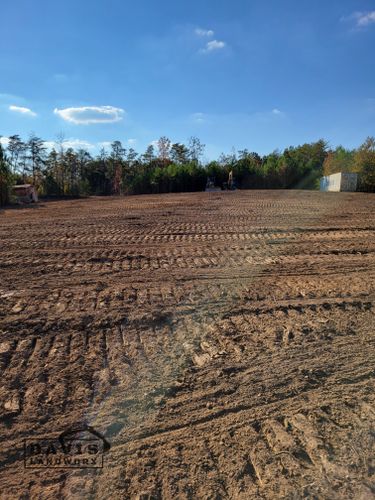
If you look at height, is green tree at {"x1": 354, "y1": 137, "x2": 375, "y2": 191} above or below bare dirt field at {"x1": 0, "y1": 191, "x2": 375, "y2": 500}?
above

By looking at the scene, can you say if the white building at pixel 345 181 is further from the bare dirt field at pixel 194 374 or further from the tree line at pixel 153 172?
the bare dirt field at pixel 194 374

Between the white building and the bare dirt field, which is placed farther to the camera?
the white building

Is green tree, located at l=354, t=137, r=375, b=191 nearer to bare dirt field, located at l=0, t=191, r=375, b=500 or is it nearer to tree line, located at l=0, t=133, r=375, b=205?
tree line, located at l=0, t=133, r=375, b=205

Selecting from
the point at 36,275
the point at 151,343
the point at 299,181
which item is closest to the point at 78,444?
the point at 151,343

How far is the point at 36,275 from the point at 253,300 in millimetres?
3441

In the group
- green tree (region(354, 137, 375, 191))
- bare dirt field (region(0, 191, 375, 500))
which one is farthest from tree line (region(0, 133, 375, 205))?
bare dirt field (region(0, 191, 375, 500))

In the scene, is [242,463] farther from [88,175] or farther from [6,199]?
[88,175]

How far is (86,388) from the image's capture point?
3.14 meters

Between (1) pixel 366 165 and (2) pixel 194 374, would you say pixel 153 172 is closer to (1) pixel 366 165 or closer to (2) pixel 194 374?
(1) pixel 366 165

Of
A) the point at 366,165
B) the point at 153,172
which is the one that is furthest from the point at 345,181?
the point at 153,172

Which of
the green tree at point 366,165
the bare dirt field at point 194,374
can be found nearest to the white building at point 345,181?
Answer: the green tree at point 366,165

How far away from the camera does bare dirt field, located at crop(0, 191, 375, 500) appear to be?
2.35m

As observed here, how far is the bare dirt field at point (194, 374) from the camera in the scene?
2.35 m

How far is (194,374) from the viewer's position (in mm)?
3354
